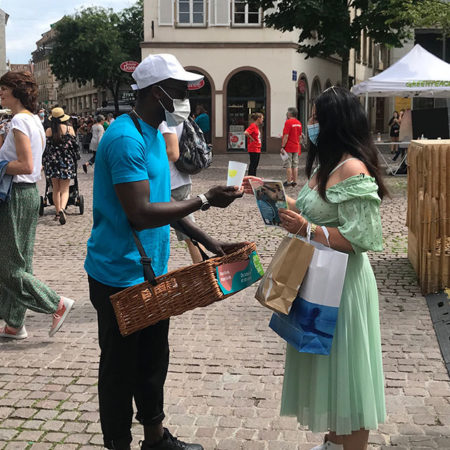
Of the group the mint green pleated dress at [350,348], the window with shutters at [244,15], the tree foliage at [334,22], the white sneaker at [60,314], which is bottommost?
the white sneaker at [60,314]

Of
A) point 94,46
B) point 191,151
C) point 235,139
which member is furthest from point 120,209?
point 94,46

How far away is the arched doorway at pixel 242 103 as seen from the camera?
109ft

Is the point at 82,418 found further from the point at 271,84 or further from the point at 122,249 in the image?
the point at 271,84

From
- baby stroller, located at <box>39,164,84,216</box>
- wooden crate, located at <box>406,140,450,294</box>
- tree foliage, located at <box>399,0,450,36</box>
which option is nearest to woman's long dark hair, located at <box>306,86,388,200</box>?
wooden crate, located at <box>406,140,450,294</box>

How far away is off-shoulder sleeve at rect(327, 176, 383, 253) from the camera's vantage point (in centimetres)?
303

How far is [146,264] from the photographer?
122 inches

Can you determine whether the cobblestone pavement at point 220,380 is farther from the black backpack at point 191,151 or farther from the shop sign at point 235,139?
the shop sign at point 235,139

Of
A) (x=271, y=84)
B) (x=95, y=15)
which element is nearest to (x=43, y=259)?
(x=271, y=84)

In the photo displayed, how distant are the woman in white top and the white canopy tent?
14.2 m

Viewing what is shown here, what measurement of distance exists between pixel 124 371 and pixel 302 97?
110ft

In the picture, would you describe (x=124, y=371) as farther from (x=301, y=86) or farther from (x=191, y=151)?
(x=301, y=86)

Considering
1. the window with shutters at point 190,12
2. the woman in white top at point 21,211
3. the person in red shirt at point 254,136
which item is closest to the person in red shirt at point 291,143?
the person in red shirt at point 254,136

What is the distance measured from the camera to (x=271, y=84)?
33094 mm

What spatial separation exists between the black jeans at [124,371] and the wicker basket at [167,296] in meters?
0.17
